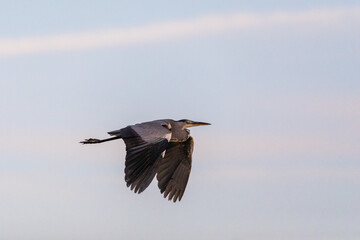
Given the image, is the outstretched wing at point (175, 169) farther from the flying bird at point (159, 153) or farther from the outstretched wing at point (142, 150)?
the outstretched wing at point (142, 150)

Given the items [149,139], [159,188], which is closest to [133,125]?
[149,139]

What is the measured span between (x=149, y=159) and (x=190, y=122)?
4.35m

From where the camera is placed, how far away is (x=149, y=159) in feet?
58.8

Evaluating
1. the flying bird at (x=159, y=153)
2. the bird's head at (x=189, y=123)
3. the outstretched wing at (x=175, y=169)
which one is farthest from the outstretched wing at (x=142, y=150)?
the outstretched wing at (x=175, y=169)

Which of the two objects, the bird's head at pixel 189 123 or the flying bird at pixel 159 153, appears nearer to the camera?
the flying bird at pixel 159 153

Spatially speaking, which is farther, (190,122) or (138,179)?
(190,122)

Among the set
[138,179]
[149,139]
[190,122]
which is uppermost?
[190,122]

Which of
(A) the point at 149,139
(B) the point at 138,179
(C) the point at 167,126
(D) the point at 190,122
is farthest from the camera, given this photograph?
(D) the point at 190,122

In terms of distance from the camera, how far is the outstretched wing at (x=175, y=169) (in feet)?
70.1

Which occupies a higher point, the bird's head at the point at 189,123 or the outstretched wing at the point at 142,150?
the bird's head at the point at 189,123

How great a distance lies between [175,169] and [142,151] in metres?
3.72

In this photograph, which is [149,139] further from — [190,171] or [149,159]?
[190,171]

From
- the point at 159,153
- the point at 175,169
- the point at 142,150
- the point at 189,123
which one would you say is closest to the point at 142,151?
the point at 142,150

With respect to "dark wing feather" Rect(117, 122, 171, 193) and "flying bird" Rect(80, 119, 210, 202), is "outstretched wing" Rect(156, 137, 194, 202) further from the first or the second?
"dark wing feather" Rect(117, 122, 171, 193)
